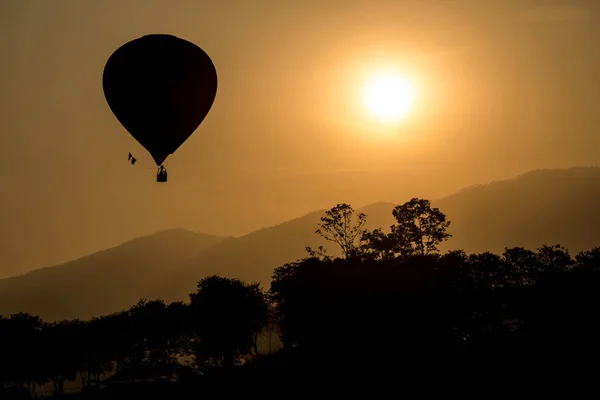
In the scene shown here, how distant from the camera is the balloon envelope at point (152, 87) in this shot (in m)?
53.9

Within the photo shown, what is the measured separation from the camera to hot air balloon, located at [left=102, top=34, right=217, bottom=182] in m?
53.9

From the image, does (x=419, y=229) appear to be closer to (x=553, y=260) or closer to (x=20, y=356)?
(x=553, y=260)

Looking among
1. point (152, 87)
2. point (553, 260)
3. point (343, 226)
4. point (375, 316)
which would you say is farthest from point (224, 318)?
point (152, 87)

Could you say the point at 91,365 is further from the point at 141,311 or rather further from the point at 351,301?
the point at 351,301

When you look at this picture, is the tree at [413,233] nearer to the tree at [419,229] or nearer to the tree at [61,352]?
the tree at [419,229]

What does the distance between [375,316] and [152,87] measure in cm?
2850

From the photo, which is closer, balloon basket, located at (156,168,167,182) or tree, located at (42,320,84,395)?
balloon basket, located at (156,168,167,182)

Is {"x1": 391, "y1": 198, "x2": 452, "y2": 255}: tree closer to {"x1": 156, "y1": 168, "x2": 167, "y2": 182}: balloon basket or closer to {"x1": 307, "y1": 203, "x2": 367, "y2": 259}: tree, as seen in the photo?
{"x1": 307, "y1": 203, "x2": 367, "y2": 259}: tree

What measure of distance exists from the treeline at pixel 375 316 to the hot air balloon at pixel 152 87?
71.8ft

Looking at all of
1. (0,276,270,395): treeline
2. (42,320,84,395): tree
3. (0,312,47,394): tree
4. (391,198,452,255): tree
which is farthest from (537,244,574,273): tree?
(0,312,47,394): tree

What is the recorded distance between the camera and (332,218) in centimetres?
9612

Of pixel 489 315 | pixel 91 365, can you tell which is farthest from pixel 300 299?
pixel 91 365

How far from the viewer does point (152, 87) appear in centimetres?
5434

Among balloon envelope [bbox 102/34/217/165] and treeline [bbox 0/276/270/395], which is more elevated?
balloon envelope [bbox 102/34/217/165]
